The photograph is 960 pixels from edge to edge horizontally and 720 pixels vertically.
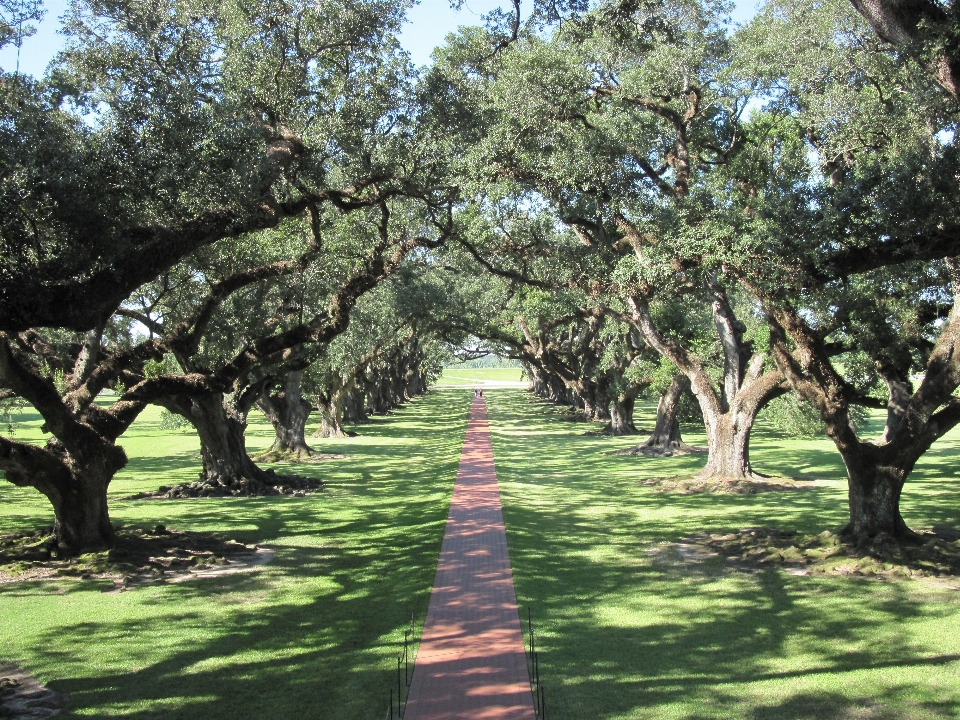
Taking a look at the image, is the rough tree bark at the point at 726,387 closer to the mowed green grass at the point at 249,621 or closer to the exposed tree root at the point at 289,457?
the mowed green grass at the point at 249,621

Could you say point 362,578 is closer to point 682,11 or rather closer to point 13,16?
point 13,16

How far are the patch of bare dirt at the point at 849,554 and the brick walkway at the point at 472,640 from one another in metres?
3.23

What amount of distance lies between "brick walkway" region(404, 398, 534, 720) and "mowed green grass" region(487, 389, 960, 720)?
0.87ft

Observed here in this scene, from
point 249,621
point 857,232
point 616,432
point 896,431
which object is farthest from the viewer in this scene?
point 616,432

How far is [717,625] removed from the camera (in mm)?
8352

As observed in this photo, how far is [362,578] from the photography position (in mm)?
10805

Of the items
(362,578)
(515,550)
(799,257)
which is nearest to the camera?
(799,257)

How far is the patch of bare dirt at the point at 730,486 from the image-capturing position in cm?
1778

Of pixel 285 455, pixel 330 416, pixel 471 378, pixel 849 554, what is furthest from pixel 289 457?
pixel 471 378

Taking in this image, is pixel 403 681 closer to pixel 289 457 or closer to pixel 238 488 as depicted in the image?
pixel 238 488

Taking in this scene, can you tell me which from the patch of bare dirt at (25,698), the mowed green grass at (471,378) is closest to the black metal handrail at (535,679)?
the patch of bare dirt at (25,698)

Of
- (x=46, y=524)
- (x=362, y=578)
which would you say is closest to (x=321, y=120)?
(x=362, y=578)

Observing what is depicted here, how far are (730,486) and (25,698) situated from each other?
1450cm

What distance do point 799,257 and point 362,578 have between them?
21.6ft
